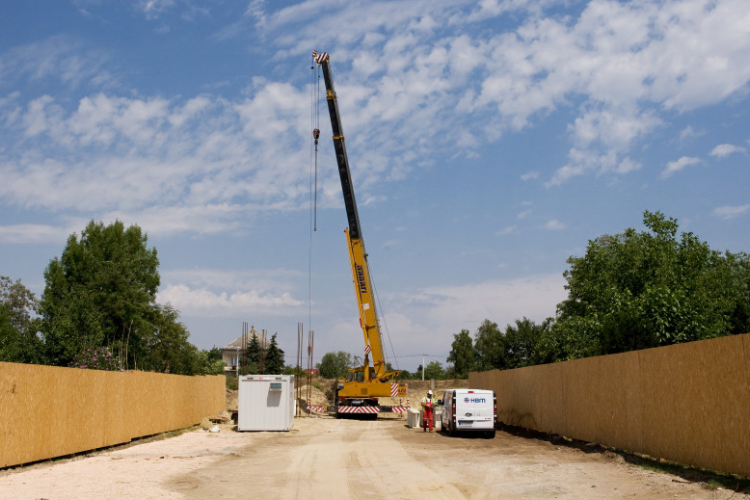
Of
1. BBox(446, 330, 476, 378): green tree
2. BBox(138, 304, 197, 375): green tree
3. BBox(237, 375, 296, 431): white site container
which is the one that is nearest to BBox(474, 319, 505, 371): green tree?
BBox(446, 330, 476, 378): green tree

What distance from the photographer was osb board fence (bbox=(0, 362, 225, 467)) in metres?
15.5

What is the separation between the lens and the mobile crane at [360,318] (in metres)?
38.7

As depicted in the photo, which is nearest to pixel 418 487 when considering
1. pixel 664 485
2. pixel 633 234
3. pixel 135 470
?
pixel 664 485

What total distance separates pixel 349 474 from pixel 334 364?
109 metres

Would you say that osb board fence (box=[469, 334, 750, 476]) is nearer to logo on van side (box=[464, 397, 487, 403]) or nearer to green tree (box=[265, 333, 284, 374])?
logo on van side (box=[464, 397, 487, 403])

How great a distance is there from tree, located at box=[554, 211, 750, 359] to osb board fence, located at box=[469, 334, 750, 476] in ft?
15.4

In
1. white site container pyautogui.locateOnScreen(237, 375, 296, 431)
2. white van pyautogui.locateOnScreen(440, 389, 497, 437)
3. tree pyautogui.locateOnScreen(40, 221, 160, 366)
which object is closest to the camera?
white van pyautogui.locateOnScreen(440, 389, 497, 437)

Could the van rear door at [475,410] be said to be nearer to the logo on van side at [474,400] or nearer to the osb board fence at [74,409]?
the logo on van side at [474,400]

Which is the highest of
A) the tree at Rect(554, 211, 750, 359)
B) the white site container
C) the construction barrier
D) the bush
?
the tree at Rect(554, 211, 750, 359)

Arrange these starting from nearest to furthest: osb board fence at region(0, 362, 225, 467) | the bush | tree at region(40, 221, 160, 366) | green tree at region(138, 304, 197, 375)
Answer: osb board fence at region(0, 362, 225, 467)
the bush
tree at region(40, 221, 160, 366)
green tree at region(138, 304, 197, 375)

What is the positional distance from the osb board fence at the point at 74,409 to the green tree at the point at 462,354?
7420 centimetres

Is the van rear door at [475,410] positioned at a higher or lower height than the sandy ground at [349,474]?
higher

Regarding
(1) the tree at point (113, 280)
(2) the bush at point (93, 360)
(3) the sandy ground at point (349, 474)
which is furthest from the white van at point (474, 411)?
(1) the tree at point (113, 280)

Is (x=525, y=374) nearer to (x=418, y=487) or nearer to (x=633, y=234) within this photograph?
(x=418, y=487)
